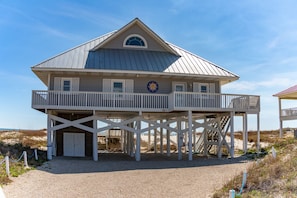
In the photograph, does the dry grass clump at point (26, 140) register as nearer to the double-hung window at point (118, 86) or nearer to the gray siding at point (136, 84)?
the gray siding at point (136, 84)

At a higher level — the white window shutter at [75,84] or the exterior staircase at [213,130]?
the white window shutter at [75,84]

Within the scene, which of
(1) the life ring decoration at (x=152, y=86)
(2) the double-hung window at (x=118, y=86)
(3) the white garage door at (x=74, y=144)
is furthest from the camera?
(3) the white garage door at (x=74, y=144)

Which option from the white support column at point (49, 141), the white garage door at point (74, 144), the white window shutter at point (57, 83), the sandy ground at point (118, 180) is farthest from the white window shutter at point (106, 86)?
the sandy ground at point (118, 180)

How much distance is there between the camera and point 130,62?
22.4 m

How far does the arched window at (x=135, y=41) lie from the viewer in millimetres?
24150

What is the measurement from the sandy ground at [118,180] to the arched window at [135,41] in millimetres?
9598

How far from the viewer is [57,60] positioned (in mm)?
21766

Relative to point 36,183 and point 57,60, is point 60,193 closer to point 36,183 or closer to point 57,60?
point 36,183

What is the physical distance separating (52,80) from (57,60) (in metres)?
1.36

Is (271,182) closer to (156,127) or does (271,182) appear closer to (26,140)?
(156,127)

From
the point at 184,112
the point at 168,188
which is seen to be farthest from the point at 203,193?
the point at 184,112

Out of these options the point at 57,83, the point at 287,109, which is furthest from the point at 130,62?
the point at 287,109

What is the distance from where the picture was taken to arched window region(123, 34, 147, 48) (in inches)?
951

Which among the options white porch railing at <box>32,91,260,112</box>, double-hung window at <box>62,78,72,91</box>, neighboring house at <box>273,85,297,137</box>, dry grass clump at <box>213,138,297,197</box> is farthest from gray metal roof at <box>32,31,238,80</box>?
dry grass clump at <box>213,138,297,197</box>
